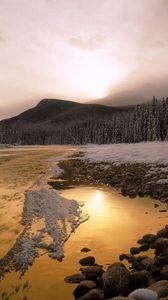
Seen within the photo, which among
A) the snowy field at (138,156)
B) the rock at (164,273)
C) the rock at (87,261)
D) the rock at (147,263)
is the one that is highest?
the snowy field at (138,156)

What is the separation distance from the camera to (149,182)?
19.4m

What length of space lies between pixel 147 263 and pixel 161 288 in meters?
1.56

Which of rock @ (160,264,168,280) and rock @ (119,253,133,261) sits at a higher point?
rock @ (160,264,168,280)

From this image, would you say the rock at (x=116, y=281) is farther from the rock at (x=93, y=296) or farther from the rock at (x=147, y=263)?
the rock at (x=147, y=263)

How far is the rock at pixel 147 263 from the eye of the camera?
25.6 feet

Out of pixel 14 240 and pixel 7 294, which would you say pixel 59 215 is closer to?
pixel 14 240

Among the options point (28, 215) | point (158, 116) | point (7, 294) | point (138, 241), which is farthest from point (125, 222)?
point (158, 116)

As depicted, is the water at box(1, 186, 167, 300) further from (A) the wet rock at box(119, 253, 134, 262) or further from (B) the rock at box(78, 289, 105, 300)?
(B) the rock at box(78, 289, 105, 300)

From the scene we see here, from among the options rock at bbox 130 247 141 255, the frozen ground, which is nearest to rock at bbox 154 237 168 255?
rock at bbox 130 247 141 255

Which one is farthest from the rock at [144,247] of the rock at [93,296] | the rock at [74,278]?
the rock at [93,296]

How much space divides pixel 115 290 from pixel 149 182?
13.0 m

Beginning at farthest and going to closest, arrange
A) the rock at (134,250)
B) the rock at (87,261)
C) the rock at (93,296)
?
the rock at (134,250) < the rock at (87,261) < the rock at (93,296)

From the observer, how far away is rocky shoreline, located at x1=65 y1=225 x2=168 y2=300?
6.34 metres

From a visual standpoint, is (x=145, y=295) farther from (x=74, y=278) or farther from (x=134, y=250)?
(x=134, y=250)
